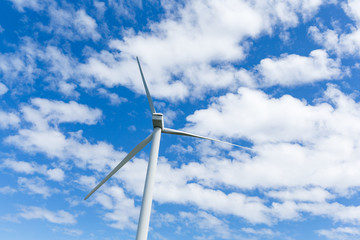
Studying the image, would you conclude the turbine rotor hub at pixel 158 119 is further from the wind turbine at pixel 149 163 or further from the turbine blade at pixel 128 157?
the turbine blade at pixel 128 157

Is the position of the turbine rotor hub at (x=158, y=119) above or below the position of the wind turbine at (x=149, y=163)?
above

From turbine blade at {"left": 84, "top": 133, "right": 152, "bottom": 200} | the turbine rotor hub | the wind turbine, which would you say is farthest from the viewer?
turbine blade at {"left": 84, "top": 133, "right": 152, "bottom": 200}

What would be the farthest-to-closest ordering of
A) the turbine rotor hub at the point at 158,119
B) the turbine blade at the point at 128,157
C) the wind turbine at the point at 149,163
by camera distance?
1. the turbine blade at the point at 128,157
2. the turbine rotor hub at the point at 158,119
3. the wind turbine at the point at 149,163

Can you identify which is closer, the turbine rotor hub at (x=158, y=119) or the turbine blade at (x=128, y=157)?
the turbine rotor hub at (x=158, y=119)

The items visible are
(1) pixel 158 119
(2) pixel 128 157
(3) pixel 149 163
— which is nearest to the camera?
(3) pixel 149 163

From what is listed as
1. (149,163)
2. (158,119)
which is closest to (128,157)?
(149,163)

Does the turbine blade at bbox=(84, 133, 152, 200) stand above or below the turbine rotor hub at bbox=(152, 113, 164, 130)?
below

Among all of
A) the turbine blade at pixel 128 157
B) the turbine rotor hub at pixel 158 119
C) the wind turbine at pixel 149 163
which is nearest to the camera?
the wind turbine at pixel 149 163

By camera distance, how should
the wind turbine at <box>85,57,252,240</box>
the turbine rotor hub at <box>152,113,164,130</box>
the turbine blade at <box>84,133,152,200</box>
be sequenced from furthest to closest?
1. the turbine blade at <box>84,133,152,200</box>
2. the turbine rotor hub at <box>152,113,164,130</box>
3. the wind turbine at <box>85,57,252,240</box>

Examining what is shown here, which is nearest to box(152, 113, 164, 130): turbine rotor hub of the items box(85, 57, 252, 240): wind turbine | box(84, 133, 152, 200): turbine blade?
box(85, 57, 252, 240): wind turbine

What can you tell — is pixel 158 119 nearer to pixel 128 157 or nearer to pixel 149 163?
pixel 149 163

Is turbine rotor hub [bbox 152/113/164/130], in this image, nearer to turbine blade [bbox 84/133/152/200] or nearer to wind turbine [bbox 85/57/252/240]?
wind turbine [bbox 85/57/252/240]

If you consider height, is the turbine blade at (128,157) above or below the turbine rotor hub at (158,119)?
below

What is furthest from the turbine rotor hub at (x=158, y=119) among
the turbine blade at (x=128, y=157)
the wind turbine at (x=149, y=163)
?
the turbine blade at (x=128, y=157)
